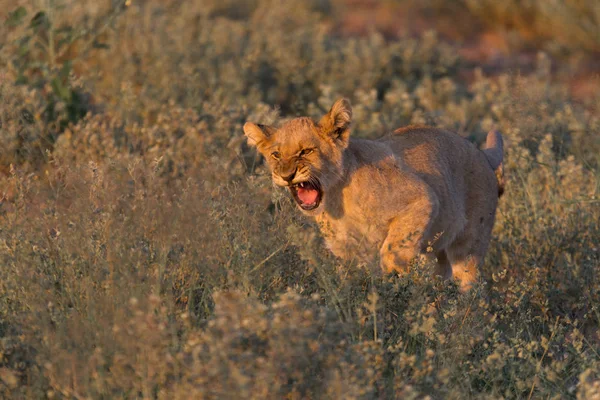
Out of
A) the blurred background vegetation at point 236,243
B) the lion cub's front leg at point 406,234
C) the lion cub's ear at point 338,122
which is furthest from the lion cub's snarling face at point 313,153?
the lion cub's front leg at point 406,234

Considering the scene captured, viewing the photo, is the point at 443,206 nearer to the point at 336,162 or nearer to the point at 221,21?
the point at 336,162

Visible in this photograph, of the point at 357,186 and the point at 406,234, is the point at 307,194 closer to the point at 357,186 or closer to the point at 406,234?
the point at 357,186

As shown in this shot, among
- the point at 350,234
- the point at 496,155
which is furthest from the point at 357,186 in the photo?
the point at 496,155

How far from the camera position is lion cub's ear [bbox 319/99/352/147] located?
17.7 feet

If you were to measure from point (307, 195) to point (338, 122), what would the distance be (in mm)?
443

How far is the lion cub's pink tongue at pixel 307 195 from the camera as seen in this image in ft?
17.7

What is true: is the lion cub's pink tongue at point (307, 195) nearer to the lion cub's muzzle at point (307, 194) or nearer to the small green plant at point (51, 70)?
the lion cub's muzzle at point (307, 194)

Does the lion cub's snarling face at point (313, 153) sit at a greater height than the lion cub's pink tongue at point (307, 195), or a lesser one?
greater

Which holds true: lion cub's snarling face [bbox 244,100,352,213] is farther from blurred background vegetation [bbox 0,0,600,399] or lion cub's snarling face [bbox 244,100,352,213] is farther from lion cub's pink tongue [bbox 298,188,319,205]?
blurred background vegetation [bbox 0,0,600,399]

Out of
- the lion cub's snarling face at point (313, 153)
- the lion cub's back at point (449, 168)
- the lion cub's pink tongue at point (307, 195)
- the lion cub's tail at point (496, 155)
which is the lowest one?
the lion cub's tail at point (496, 155)

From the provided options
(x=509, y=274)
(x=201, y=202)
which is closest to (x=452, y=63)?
(x=509, y=274)

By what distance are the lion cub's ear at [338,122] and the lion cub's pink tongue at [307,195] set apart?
12.5 inches

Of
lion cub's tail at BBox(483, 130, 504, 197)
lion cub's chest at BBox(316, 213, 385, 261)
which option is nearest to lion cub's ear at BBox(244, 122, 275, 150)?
lion cub's chest at BBox(316, 213, 385, 261)

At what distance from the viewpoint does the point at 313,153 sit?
5383 mm
